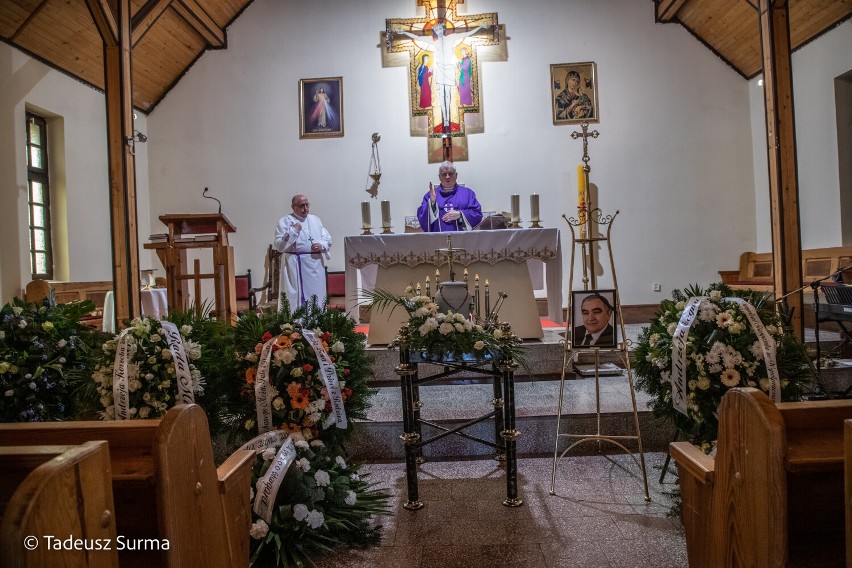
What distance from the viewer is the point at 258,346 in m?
2.65

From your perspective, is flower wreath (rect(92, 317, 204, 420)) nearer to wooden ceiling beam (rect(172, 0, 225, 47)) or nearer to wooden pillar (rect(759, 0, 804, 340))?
wooden pillar (rect(759, 0, 804, 340))

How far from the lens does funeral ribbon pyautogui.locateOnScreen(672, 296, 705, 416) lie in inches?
102

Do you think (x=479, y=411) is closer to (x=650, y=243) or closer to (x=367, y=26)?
(x=650, y=243)

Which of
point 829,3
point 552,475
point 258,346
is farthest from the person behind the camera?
point 829,3

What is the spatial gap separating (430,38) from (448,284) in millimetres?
5729

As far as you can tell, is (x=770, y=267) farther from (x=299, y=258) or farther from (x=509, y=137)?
(x=299, y=258)

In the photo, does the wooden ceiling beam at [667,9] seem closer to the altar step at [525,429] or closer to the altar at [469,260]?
the altar at [469,260]

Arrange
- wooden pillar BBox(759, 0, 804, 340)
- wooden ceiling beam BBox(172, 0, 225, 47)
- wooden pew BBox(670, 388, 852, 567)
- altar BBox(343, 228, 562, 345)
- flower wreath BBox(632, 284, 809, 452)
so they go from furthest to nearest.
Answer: wooden ceiling beam BBox(172, 0, 225, 47), altar BBox(343, 228, 562, 345), wooden pillar BBox(759, 0, 804, 340), flower wreath BBox(632, 284, 809, 452), wooden pew BBox(670, 388, 852, 567)

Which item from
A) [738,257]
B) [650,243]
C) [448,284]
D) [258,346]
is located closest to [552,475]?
[448,284]

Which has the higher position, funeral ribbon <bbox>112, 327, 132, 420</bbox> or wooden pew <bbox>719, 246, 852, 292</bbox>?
wooden pew <bbox>719, 246, 852, 292</bbox>

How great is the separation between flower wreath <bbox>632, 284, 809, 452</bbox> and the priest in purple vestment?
3140 mm

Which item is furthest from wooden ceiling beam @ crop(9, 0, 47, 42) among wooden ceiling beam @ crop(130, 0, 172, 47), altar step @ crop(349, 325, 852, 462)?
altar step @ crop(349, 325, 852, 462)

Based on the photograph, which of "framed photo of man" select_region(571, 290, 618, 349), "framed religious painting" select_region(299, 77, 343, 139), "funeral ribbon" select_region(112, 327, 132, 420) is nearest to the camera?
"funeral ribbon" select_region(112, 327, 132, 420)

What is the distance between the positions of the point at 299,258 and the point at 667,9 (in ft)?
19.1
